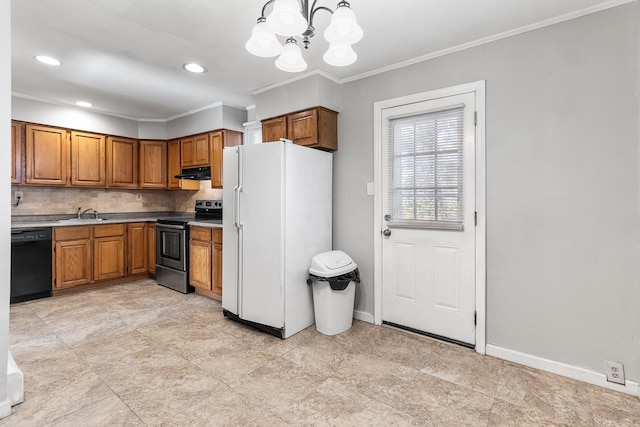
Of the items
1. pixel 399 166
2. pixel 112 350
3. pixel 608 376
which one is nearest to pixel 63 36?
pixel 112 350

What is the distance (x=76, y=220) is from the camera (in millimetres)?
4410

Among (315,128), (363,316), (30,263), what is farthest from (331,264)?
(30,263)

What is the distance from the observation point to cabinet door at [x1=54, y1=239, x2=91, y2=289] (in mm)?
3943

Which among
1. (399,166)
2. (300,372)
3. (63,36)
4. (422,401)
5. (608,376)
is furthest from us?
(399,166)

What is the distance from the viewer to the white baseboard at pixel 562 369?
78.7 inches

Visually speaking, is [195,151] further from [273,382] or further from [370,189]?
[273,382]

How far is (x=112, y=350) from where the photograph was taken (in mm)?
2549

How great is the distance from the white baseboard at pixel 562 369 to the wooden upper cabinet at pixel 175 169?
4.34m

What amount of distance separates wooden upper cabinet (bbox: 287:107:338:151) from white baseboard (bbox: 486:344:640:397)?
2233mm

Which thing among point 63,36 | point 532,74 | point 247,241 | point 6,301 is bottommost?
point 6,301

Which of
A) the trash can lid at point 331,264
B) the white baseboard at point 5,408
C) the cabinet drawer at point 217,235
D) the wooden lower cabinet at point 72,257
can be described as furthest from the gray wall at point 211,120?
the white baseboard at point 5,408

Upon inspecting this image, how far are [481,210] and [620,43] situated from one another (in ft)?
4.27

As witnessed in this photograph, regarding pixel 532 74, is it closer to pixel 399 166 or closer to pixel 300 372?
pixel 399 166

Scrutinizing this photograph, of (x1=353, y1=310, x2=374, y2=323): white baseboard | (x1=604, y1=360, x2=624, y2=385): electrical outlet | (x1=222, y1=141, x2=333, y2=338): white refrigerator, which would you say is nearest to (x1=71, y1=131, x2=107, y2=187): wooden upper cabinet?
(x1=222, y1=141, x2=333, y2=338): white refrigerator
